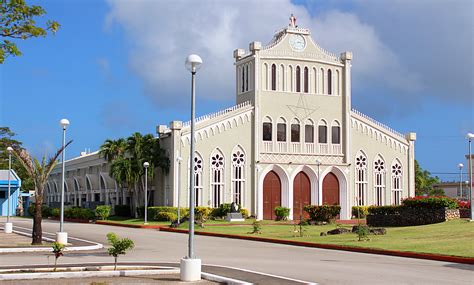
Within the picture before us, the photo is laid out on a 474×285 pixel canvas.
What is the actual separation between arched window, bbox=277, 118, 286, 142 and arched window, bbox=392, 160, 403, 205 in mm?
10768

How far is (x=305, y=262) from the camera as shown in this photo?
20422 millimetres

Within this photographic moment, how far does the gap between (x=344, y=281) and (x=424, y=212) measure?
21097 millimetres

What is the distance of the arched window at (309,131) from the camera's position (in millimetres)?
57531

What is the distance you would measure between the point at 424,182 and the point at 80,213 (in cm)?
5034

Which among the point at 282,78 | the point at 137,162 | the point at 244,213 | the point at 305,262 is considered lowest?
the point at 305,262

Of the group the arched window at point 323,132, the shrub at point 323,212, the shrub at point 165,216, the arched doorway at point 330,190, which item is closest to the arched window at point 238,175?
the shrub at point 165,216

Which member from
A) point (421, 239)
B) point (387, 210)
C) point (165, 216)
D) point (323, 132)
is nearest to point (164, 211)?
point (165, 216)

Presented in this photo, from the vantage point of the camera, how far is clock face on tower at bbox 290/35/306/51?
57281mm

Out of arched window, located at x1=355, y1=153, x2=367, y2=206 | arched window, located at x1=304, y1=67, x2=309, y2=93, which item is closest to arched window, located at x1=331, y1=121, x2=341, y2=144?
arched window, located at x1=355, y1=153, x2=367, y2=206

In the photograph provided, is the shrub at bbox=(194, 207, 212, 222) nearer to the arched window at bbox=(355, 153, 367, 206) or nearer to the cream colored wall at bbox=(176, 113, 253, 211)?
the cream colored wall at bbox=(176, 113, 253, 211)

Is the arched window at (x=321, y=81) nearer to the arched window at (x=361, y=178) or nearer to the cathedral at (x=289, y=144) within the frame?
the cathedral at (x=289, y=144)

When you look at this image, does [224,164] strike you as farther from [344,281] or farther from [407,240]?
[344,281]

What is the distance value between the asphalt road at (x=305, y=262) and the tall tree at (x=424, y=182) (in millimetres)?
59618

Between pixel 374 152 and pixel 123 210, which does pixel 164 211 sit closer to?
pixel 123 210
